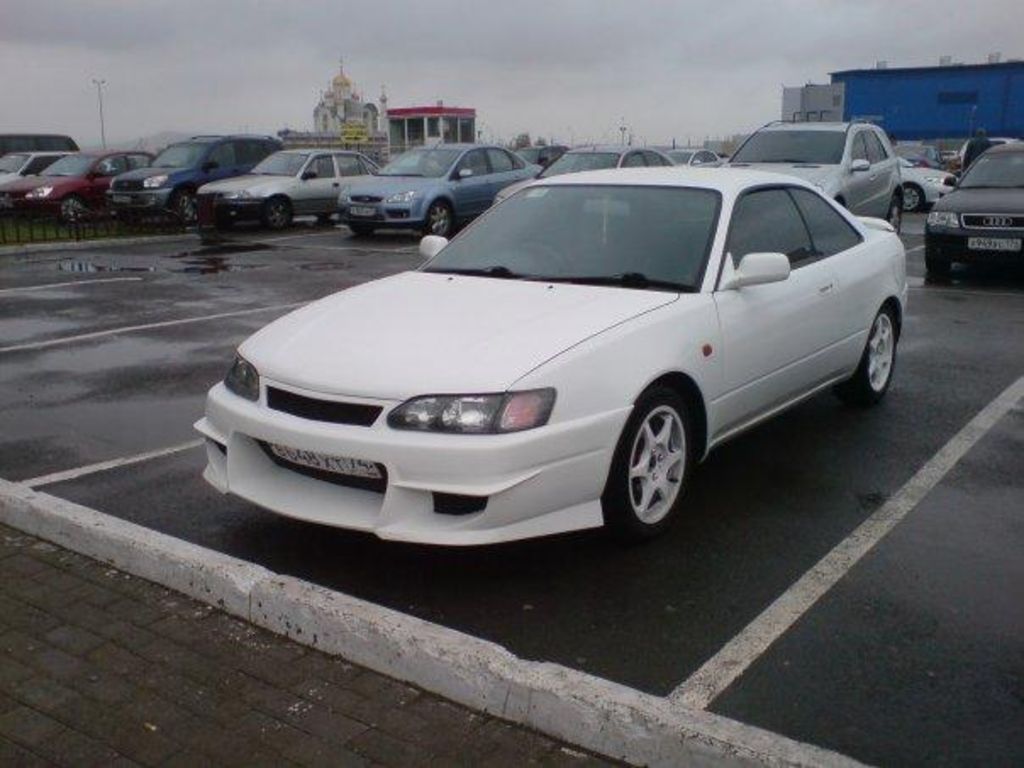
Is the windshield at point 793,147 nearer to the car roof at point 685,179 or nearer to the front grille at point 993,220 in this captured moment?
the front grille at point 993,220

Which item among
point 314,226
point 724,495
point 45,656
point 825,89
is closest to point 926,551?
point 724,495

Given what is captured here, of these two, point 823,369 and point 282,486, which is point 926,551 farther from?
point 282,486

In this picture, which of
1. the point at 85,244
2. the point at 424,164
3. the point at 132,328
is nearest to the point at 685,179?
the point at 132,328

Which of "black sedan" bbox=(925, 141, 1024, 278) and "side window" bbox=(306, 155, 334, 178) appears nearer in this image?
"black sedan" bbox=(925, 141, 1024, 278)

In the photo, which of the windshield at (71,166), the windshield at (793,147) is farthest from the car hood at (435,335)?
the windshield at (71,166)

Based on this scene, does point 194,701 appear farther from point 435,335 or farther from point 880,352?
point 880,352

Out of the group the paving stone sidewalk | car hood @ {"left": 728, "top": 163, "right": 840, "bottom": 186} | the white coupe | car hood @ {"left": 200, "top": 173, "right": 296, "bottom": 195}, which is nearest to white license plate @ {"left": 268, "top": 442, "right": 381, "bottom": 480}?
the white coupe

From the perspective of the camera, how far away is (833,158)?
45.9ft

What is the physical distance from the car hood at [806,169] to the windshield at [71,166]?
1523cm

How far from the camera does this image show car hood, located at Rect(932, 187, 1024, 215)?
11.6 metres

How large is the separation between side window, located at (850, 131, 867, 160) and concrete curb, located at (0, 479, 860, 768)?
40.4ft

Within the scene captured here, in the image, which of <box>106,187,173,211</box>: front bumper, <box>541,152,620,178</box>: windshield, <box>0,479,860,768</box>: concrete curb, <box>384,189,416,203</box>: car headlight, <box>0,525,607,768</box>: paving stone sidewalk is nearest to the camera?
<box>0,479,860,768</box>: concrete curb

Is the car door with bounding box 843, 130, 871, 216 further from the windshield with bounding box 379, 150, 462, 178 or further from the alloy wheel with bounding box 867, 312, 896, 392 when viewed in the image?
the alloy wheel with bounding box 867, 312, 896, 392

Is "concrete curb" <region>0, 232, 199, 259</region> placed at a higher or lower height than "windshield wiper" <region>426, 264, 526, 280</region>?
lower
